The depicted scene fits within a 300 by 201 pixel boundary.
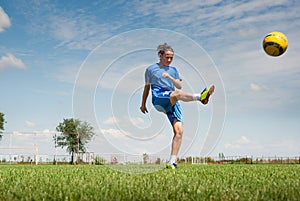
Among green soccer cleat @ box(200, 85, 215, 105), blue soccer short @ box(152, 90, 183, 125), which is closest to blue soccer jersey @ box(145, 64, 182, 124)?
blue soccer short @ box(152, 90, 183, 125)

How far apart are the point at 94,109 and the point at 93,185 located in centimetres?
238

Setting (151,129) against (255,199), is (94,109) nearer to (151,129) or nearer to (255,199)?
(151,129)

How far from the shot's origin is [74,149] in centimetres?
3375

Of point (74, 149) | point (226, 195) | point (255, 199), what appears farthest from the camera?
point (74, 149)

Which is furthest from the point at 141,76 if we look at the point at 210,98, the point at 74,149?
the point at 74,149

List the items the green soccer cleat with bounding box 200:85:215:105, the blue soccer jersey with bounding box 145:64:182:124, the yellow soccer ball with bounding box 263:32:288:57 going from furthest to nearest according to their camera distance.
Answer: the yellow soccer ball with bounding box 263:32:288:57 < the blue soccer jersey with bounding box 145:64:182:124 < the green soccer cleat with bounding box 200:85:215:105

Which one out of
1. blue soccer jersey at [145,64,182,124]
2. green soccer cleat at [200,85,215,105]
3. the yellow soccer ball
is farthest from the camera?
the yellow soccer ball

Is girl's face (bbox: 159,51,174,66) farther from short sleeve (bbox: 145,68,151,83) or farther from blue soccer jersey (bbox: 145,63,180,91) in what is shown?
short sleeve (bbox: 145,68,151,83)

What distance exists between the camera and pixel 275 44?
7438mm

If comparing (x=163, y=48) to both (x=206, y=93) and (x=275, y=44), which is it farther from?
(x=275, y=44)

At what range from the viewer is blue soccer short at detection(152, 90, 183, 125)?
19.4 feet

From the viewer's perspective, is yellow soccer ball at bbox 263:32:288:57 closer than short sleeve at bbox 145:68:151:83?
No

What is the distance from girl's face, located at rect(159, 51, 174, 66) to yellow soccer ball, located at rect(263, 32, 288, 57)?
2555 mm

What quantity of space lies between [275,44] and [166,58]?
2.67 meters
